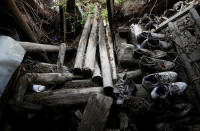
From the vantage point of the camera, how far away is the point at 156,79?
2.43m

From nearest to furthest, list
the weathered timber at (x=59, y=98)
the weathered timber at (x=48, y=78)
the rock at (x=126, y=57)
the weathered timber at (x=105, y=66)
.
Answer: the weathered timber at (x=59, y=98), the weathered timber at (x=105, y=66), the weathered timber at (x=48, y=78), the rock at (x=126, y=57)

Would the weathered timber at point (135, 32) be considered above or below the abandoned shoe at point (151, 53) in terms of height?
above

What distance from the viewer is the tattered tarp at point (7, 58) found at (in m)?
1.83

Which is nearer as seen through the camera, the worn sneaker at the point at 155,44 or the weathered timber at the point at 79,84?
the weathered timber at the point at 79,84

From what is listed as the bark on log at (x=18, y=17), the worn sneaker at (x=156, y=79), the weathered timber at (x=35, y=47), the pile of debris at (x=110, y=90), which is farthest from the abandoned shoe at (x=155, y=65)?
the bark on log at (x=18, y=17)

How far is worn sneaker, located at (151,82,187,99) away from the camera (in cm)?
216

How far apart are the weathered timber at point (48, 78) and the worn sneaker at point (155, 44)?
1770mm

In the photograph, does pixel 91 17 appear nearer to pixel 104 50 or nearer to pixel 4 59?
pixel 104 50

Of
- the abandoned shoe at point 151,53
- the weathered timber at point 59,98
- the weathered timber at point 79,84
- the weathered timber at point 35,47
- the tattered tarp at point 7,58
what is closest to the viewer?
the tattered tarp at point 7,58

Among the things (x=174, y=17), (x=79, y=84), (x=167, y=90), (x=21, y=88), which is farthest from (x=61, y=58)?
(x=174, y=17)

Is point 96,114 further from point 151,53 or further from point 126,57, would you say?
point 151,53

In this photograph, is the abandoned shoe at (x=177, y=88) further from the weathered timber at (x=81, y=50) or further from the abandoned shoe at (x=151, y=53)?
the weathered timber at (x=81, y=50)

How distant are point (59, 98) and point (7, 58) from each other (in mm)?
952

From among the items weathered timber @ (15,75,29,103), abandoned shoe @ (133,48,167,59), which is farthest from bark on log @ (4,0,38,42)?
abandoned shoe @ (133,48,167,59)
